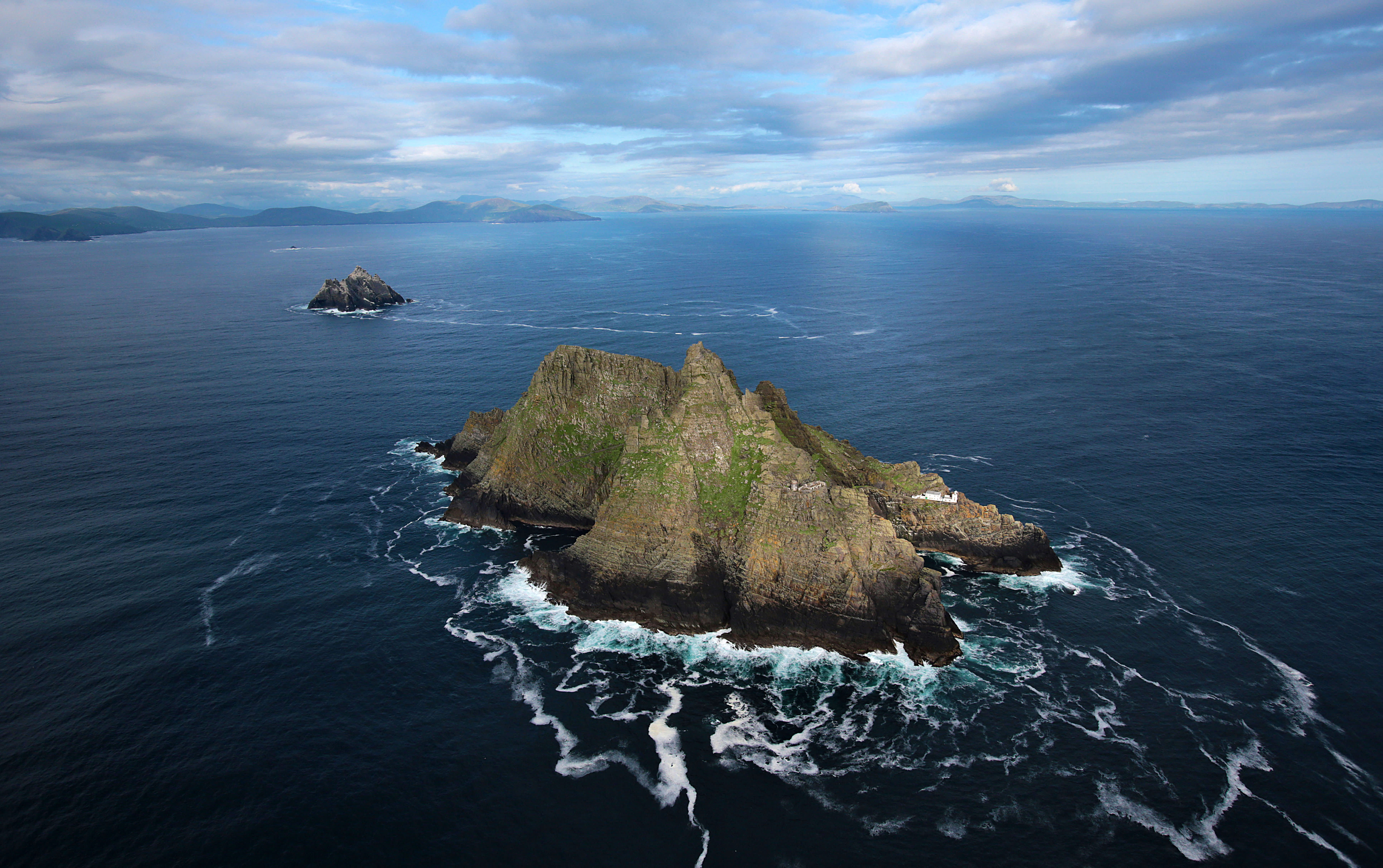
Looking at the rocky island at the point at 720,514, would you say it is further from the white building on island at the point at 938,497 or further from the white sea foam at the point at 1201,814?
the white sea foam at the point at 1201,814

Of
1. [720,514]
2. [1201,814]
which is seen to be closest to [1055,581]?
[1201,814]

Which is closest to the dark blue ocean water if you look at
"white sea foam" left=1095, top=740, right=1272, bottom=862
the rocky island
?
"white sea foam" left=1095, top=740, right=1272, bottom=862

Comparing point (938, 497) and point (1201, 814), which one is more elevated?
point (938, 497)

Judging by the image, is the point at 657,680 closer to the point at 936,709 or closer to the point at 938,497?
the point at 936,709

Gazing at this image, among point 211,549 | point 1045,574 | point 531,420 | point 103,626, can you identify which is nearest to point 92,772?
point 103,626

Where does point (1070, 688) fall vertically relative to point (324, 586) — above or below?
below

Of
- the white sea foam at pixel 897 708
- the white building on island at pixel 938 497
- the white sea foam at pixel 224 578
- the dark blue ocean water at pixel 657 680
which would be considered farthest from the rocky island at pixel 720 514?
the white sea foam at pixel 224 578

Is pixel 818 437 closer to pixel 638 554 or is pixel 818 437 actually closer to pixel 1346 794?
pixel 638 554

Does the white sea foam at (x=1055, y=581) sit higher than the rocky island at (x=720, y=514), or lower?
lower
